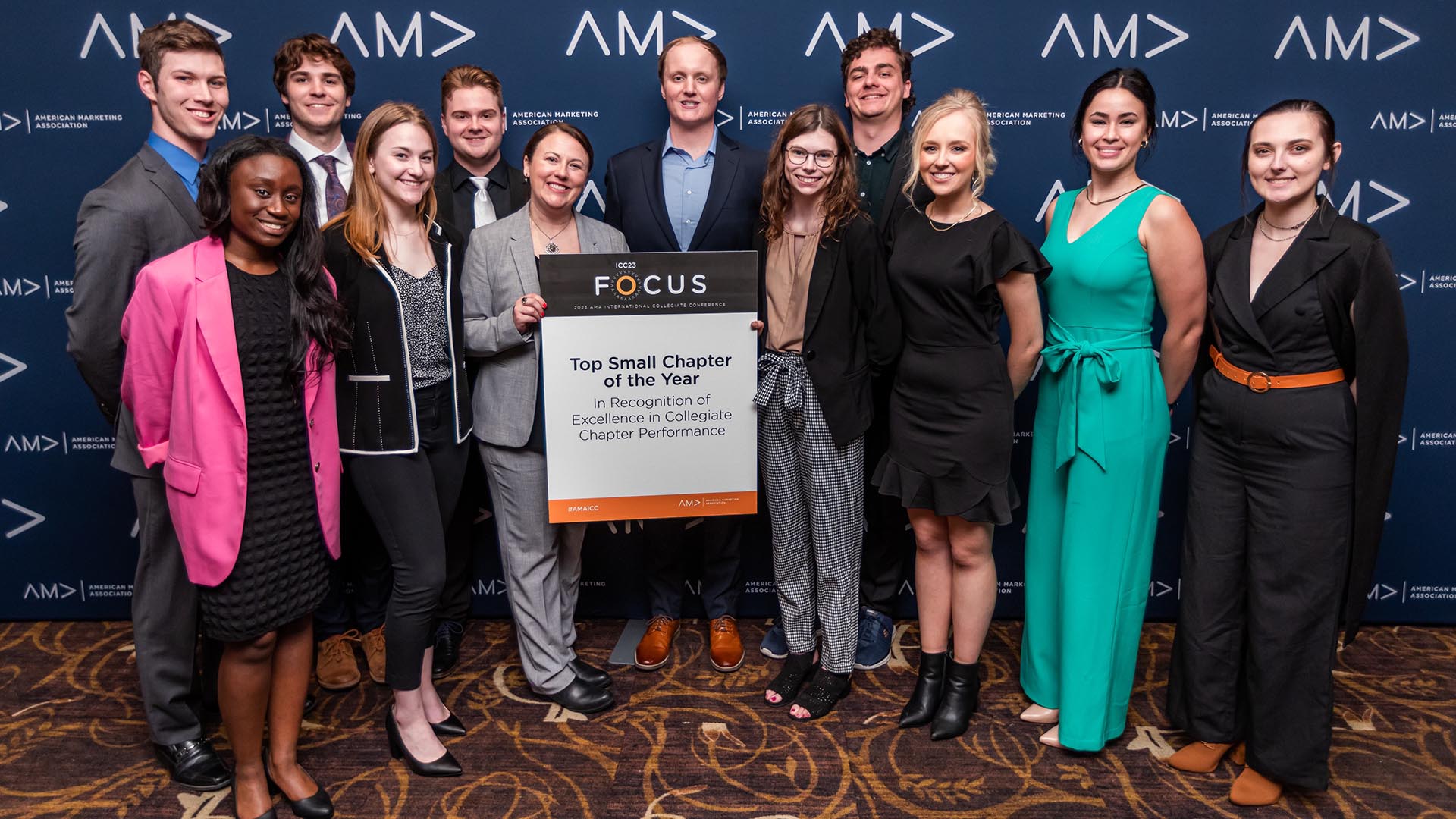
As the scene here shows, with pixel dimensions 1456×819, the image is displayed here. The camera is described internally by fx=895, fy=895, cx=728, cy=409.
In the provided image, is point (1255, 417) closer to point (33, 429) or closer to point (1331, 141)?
point (1331, 141)

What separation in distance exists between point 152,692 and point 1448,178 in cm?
433

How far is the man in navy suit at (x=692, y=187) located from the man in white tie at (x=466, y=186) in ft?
1.16

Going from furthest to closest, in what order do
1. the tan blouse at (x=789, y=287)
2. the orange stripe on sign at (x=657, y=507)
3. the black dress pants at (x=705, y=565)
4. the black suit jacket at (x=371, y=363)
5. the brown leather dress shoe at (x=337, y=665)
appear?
1. the black dress pants at (x=705, y=565)
2. the brown leather dress shoe at (x=337, y=665)
3. the orange stripe on sign at (x=657, y=507)
4. the tan blouse at (x=789, y=287)
5. the black suit jacket at (x=371, y=363)

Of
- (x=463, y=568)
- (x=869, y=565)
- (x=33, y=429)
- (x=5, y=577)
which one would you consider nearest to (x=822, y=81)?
(x=869, y=565)

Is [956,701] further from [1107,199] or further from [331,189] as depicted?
[331,189]

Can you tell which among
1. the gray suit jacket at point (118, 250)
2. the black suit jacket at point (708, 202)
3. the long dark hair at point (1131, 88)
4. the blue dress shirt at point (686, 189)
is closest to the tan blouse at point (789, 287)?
the black suit jacket at point (708, 202)

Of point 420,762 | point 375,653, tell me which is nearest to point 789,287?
point 420,762

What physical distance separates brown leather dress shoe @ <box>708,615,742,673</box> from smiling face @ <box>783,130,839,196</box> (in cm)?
148

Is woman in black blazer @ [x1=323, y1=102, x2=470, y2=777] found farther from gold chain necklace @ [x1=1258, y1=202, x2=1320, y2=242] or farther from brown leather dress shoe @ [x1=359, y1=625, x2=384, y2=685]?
gold chain necklace @ [x1=1258, y1=202, x2=1320, y2=242]

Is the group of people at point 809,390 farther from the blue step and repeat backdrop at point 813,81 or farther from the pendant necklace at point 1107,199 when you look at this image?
the blue step and repeat backdrop at point 813,81

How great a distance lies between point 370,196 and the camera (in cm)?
218

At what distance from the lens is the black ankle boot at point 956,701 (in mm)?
2549

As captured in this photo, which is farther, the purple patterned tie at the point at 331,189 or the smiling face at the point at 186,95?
the purple patterned tie at the point at 331,189

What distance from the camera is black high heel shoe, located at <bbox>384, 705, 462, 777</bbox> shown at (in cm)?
236
